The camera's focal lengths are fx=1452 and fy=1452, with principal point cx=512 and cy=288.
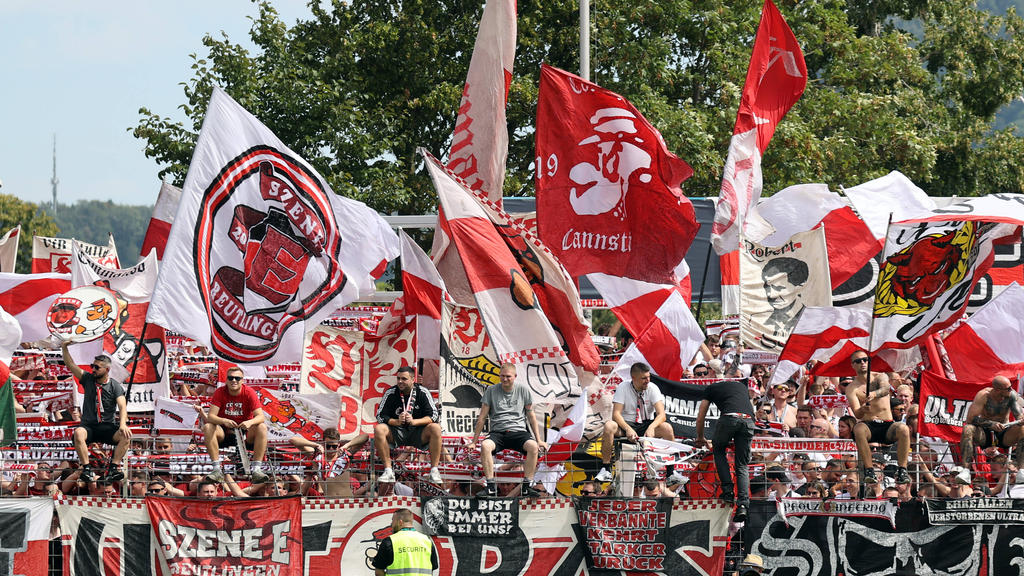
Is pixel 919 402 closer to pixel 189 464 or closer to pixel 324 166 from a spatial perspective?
pixel 189 464

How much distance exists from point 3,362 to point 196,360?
A: 210 inches

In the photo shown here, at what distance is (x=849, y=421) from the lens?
52.0 ft

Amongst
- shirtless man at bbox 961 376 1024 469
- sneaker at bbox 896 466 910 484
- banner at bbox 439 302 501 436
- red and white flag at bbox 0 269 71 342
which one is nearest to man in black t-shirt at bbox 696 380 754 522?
sneaker at bbox 896 466 910 484

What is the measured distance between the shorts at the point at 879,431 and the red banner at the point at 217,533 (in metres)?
6.38

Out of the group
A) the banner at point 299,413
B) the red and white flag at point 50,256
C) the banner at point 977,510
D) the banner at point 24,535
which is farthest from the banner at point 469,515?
the red and white flag at point 50,256

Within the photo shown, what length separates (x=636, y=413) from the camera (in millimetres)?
15758

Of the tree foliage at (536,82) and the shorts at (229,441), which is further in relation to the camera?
the tree foliage at (536,82)

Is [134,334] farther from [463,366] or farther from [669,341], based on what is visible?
[669,341]

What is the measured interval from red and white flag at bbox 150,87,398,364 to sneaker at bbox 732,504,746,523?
4.66m

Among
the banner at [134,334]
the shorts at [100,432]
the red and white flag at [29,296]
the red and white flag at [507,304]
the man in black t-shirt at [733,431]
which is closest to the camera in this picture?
the man in black t-shirt at [733,431]

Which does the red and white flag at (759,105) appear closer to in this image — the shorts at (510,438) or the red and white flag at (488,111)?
the red and white flag at (488,111)

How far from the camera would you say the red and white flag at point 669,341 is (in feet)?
56.1

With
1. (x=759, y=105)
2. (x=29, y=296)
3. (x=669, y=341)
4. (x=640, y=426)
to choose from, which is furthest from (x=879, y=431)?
(x=29, y=296)

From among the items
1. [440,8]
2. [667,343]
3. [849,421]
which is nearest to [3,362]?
[667,343]
